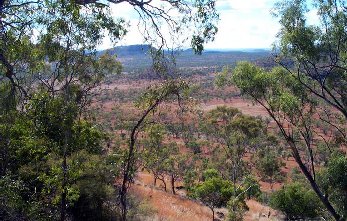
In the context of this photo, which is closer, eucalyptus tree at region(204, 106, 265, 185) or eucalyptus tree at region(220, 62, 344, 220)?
eucalyptus tree at region(220, 62, 344, 220)

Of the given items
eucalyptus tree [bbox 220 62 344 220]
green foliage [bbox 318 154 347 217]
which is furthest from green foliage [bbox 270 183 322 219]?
green foliage [bbox 318 154 347 217]

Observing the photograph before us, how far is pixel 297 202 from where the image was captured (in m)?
23.7

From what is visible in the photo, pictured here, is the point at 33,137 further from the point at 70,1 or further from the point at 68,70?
the point at 68,70

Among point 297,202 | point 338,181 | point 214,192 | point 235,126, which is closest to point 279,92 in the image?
point 338,181

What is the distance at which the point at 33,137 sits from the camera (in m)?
8.20

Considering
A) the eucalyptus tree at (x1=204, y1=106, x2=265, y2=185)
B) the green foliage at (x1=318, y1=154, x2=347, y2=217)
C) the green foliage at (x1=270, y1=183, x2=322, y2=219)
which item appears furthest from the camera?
the green foliage at (x1=270, y1=183, x2=322, y2=219)

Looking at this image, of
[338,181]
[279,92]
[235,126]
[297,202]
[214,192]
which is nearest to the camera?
[338,181]

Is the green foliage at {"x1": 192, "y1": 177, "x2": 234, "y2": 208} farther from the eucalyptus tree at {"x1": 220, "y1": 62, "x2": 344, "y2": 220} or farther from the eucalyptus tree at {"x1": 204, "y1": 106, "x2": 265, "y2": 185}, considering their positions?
the eucalyptus tree at {"x1": 220, "y1": 62, "x2": 344, "y2": 220}

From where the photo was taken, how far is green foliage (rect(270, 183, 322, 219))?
23.1m

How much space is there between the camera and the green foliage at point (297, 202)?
23.1m

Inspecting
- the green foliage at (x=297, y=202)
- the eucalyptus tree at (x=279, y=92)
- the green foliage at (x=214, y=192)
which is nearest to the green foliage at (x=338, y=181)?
the eucalyptus tree at (x=279, y=92)

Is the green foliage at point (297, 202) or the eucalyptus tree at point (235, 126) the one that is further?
the green foliage at point (297, 202)

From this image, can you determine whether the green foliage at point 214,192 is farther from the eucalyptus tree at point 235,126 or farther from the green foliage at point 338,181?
the green foliage at point 338,181

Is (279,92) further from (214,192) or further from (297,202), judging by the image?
(297,202)
